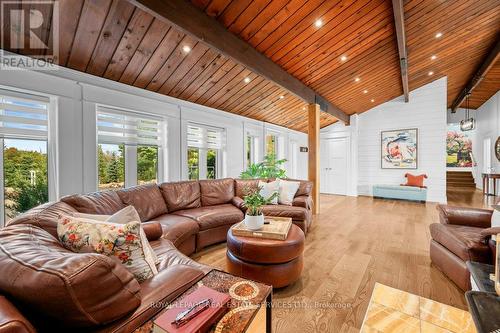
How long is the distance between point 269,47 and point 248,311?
128 inches

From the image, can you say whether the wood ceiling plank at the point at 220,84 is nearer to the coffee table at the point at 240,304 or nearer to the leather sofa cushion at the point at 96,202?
the leather sofa cushion at the point at 96,202

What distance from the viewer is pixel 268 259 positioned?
1862mm

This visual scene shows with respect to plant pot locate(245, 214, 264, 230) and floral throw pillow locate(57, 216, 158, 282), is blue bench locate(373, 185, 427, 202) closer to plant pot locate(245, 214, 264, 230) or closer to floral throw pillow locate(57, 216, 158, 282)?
plant pot locate(245, 214, 264, 230)

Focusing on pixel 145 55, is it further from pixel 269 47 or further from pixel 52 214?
pixel 52 214

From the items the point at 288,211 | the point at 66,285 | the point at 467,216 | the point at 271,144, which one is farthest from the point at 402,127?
the point at 66,285

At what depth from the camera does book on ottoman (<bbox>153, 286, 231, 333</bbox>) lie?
0.80m

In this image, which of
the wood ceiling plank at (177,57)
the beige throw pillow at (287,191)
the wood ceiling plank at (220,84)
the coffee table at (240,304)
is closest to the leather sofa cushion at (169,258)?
the coffee table at (240,304)

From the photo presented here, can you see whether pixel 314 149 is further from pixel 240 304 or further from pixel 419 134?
pixel 240 304

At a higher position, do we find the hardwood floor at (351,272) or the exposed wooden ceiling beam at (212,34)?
the exposed wooden ceiling beam at (212,34)

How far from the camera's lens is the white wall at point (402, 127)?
5.99 m

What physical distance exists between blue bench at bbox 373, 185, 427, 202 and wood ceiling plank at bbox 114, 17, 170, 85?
22.3 ft

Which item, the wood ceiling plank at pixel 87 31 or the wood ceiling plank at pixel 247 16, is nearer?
the wood ceiling plank at pixel 87 31

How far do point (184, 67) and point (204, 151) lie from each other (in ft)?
6.18

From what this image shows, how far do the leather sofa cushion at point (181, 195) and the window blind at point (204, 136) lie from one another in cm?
110
